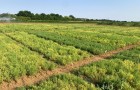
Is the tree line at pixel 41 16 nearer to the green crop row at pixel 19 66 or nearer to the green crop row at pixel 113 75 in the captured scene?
the green crop row at pixel 19 66

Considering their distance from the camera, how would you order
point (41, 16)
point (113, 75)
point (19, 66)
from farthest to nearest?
point (41, 16)
point (19, 66)
point (113, 75)

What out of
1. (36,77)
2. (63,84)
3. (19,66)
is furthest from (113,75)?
(19,66)

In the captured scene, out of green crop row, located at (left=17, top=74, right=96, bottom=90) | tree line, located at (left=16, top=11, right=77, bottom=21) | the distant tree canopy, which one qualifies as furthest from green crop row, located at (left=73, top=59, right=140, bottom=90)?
the distant tree canopy

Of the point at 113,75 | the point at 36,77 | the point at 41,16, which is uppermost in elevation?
the point at 113,75

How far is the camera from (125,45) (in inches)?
1077

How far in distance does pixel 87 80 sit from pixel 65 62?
3.71m

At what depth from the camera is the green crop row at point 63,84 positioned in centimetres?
1220

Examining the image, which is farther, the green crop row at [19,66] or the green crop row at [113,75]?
the green crop row at [19,66]

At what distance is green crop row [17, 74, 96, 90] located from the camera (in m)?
12.2

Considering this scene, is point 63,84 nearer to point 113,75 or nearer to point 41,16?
point 113,75

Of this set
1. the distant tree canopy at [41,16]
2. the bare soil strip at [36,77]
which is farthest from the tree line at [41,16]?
the bare soil strip at [36,77]

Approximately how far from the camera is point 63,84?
12.6m

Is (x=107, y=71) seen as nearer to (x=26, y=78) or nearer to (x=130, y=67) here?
(x=130, y=67)

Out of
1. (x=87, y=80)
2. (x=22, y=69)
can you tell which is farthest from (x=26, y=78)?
(x=87, y=80)
